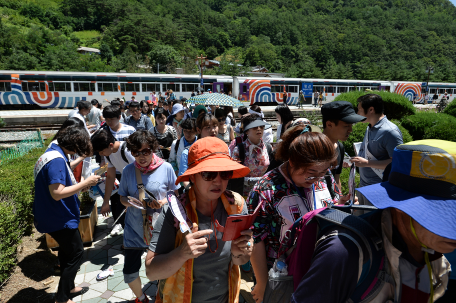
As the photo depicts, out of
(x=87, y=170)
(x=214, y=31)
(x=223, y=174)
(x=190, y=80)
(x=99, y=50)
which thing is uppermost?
(x=214, y=31)

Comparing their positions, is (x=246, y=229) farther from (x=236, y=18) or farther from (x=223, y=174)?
(x=236, y=18)

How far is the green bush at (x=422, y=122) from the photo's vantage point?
8672mm

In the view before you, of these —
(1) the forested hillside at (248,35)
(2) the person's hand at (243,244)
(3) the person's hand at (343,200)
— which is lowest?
(2) the person's hand at (243,244)

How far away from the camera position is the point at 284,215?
6.38 feet

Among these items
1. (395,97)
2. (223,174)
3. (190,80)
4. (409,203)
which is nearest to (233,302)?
(223,174)

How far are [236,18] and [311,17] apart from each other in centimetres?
3795

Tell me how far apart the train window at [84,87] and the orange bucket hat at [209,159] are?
24.1m

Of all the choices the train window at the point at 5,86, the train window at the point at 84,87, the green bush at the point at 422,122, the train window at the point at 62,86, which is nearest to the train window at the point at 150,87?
the train window at the point at 84,87

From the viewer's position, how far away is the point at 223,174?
1798mm

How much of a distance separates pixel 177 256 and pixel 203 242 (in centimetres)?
18

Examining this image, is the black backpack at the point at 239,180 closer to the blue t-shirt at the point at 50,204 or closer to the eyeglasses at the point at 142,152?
the eyeglasses at the point at 142,152

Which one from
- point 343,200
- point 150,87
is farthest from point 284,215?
point 150,87

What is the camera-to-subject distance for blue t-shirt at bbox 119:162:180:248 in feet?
10.0

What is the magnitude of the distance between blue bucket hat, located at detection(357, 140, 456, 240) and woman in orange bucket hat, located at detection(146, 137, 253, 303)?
878mm
